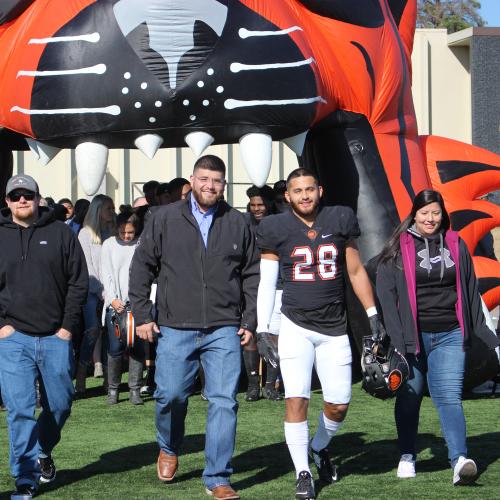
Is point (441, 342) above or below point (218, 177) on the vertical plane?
below

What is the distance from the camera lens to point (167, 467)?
5.48 m

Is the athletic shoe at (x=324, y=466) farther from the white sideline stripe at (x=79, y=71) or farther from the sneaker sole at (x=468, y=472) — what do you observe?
the white sideline stripe at (x=79, y=71)

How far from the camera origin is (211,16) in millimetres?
6789

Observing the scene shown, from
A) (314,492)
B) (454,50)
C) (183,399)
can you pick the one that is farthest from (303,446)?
(454,50)

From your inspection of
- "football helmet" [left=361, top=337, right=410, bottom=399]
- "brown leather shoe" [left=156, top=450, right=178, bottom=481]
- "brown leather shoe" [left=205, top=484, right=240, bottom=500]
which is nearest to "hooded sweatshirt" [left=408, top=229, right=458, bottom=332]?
"football helmet" [left=361, top=337, right=410, bottom=399]

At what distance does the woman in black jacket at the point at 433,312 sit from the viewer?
542 centimetres

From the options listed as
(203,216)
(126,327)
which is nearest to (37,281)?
(203,216)

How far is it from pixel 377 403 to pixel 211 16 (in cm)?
283

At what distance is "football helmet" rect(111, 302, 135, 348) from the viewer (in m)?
7.75

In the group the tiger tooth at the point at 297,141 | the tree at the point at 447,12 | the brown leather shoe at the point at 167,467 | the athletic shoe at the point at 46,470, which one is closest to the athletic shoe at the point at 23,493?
the athletic shoe at the point at 46,470

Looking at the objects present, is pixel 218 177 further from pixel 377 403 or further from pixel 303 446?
pixel 377 403

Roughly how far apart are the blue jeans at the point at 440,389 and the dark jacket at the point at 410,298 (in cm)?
9

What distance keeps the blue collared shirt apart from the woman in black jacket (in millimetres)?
858

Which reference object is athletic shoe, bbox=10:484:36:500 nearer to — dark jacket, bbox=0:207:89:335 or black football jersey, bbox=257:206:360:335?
dark jacket, bbox=0:207:89:335
